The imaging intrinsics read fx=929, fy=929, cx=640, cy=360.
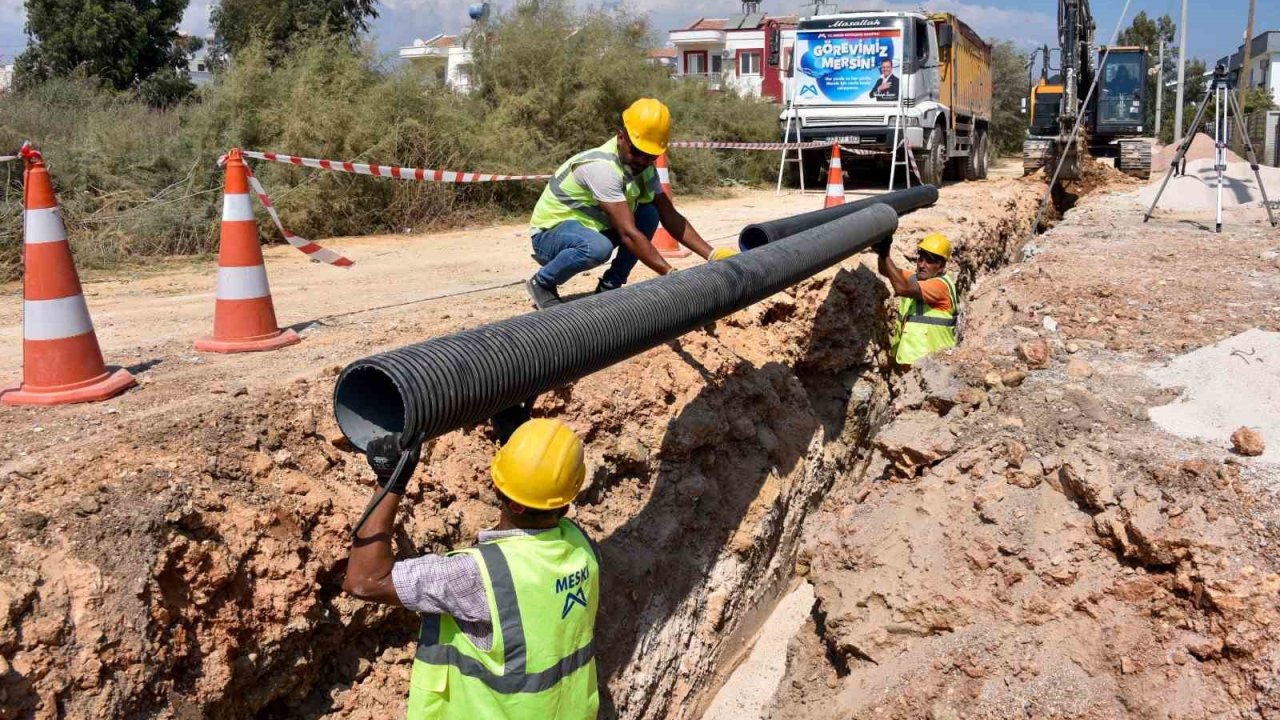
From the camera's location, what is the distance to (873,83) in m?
15.7

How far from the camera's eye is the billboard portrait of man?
51.1 feet

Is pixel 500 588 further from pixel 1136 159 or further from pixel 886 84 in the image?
pixel 1136 159

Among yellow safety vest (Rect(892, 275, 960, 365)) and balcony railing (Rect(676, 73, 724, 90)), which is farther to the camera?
balcony railing (Rect(676, 73, 724, 90))

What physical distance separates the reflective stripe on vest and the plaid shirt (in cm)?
4

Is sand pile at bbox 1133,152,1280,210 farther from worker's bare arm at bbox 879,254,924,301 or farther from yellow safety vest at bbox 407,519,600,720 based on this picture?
yellow safety vest at bbox 407,519,600,720

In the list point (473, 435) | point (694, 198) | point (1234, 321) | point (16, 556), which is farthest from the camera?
point (694, 198)

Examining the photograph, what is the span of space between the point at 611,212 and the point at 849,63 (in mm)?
12851

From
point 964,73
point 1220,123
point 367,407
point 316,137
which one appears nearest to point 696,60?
point 964,73

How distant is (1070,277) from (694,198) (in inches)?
375

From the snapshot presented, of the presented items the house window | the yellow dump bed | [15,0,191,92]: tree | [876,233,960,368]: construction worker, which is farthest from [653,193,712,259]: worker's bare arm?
the house window

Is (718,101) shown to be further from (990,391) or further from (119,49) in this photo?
(990,391)

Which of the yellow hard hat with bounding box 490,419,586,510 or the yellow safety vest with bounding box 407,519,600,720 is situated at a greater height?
the yellow hard hat with bounding box 490,419,586,510

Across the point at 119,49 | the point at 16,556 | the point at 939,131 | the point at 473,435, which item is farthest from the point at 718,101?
the point at 16,556

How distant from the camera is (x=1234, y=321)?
567cm
